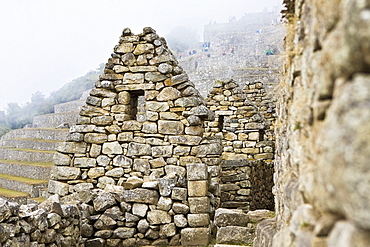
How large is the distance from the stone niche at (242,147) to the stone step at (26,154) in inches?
369

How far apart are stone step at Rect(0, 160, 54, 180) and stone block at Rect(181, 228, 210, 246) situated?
421 inches

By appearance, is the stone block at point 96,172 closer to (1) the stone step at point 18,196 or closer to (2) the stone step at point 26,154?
(1) the stone step at point 18,196

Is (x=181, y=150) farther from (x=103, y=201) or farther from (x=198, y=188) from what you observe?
(x=103, y=201)

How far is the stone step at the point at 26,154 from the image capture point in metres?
15.6

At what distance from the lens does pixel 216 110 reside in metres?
9.50

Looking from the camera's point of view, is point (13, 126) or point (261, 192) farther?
point (13, 126)

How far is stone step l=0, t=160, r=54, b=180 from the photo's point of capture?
1427cm

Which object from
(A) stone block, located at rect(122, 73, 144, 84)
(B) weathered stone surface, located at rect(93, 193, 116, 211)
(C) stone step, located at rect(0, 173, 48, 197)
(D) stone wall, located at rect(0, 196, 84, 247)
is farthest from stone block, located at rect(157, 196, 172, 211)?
(C) stone step, located at rect(0, 173, 48, 197)

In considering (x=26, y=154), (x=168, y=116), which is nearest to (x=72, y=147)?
(x=168, y=116)

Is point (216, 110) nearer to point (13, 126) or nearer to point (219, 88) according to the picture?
point (219, 88)

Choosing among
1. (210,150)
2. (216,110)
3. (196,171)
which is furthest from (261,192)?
(196,171)

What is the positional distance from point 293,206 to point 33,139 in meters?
18.7

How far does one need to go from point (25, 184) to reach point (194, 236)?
10.5m

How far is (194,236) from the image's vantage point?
191 inches
